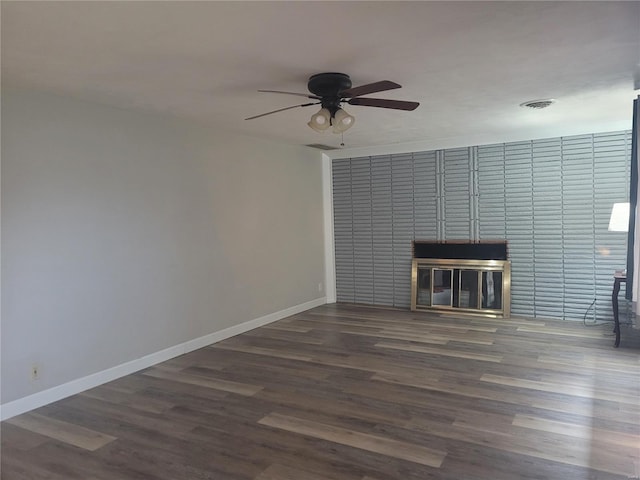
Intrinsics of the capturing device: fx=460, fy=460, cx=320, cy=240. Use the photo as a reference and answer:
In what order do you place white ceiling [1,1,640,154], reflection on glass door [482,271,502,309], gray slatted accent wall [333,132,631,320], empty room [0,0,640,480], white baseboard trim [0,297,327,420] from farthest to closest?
reflection on glass door [482,271,502,309], gray slatted accent wall [333,132,631,320], white baseboard trim [0,297,327,420], empty room [0,0,640,480], white ceiling [1,1,640,154]

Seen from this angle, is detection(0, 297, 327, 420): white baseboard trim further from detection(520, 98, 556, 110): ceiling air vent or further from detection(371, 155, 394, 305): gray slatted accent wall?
detection(520, 98, 556, 110): ceiling air vent

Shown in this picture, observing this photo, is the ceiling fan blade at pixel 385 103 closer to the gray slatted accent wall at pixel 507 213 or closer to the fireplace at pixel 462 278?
the gray slatted accent wall at pixel 507 213

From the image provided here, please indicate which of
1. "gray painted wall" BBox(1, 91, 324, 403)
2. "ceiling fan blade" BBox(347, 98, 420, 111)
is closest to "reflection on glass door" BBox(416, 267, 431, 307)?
"gray painted wall" BBox(1, 91, 324, 403)

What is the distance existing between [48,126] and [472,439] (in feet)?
11.9

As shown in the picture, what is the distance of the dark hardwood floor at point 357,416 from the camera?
2.49 metres

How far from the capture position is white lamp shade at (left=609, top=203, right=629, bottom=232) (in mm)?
4520

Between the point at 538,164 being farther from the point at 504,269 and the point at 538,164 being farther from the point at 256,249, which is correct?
the point at 256,249

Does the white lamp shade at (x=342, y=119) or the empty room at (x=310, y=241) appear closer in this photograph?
the empty room at (x=310, y=241)

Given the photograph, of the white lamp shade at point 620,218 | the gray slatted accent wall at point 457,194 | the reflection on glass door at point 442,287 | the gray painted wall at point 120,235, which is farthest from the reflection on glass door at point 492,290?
the gray painted wall at point 120,235

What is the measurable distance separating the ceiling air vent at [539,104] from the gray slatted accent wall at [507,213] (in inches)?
58.0

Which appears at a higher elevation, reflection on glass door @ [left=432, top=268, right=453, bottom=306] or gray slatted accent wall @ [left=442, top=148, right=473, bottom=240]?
gray slatted accent wall @ [left=442, top=148, right=473, bottom=240]

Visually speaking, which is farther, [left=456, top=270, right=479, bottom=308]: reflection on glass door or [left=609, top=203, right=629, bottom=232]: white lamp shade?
[left=456, top=270, right=479, bottom=308]: reflection on glass door

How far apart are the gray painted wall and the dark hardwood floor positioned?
16.5 inches

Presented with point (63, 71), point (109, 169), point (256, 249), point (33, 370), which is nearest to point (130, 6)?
point (63, 71)
